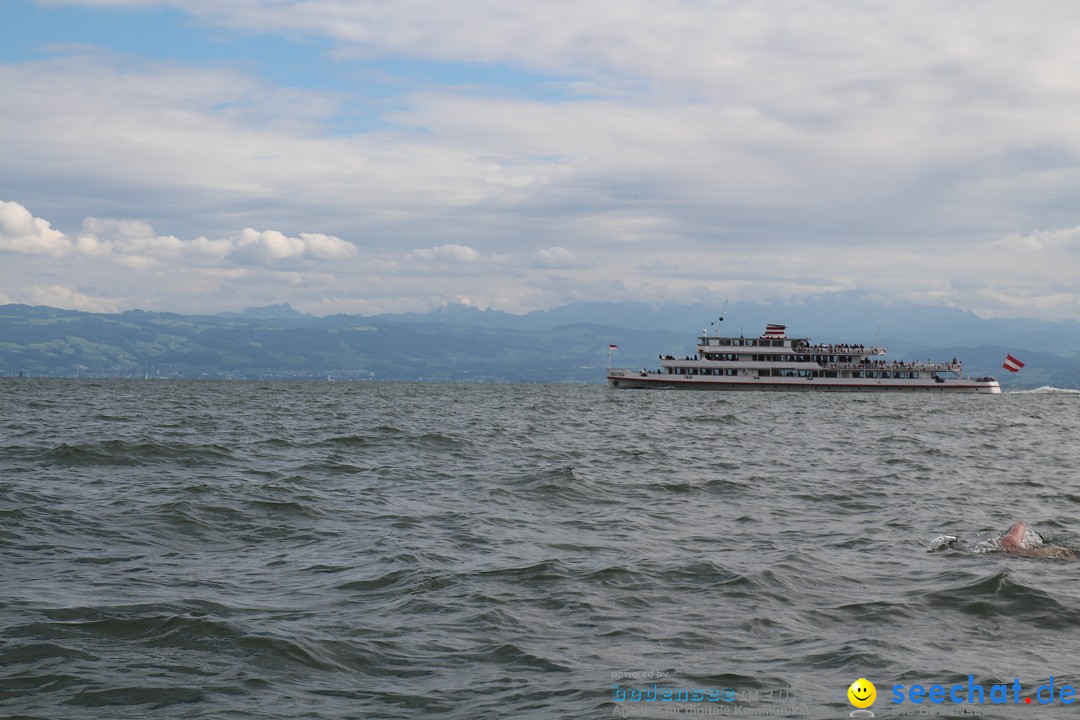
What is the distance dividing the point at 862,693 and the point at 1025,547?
9950mm

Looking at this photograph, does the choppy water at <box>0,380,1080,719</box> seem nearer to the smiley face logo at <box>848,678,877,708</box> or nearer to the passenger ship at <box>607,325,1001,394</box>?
the smiley face logo at <box>848,678,877,708</box>

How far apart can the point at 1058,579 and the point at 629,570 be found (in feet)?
22.3

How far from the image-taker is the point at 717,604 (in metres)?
13.5

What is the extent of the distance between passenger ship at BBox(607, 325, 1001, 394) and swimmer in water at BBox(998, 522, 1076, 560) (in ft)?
366

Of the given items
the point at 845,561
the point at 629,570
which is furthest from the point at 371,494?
the point at 845,561

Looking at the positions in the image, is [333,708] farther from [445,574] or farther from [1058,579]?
[1058,579]

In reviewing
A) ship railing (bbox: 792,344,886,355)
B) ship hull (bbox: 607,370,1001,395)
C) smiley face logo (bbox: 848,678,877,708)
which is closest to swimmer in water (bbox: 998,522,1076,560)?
smiley face logo (bbox: 848,678,877,708)

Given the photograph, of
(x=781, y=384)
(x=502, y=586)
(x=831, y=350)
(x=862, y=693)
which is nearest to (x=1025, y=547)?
(x=862, y=693)

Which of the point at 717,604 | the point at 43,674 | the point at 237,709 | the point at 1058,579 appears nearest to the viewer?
the point at 237,709

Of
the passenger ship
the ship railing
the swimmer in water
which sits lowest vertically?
the swimmer in water

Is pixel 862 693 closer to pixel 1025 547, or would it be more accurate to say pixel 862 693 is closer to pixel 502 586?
pixel 502 586

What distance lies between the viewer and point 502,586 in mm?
14406

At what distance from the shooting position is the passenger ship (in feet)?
429

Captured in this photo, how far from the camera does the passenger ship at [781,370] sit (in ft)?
429
